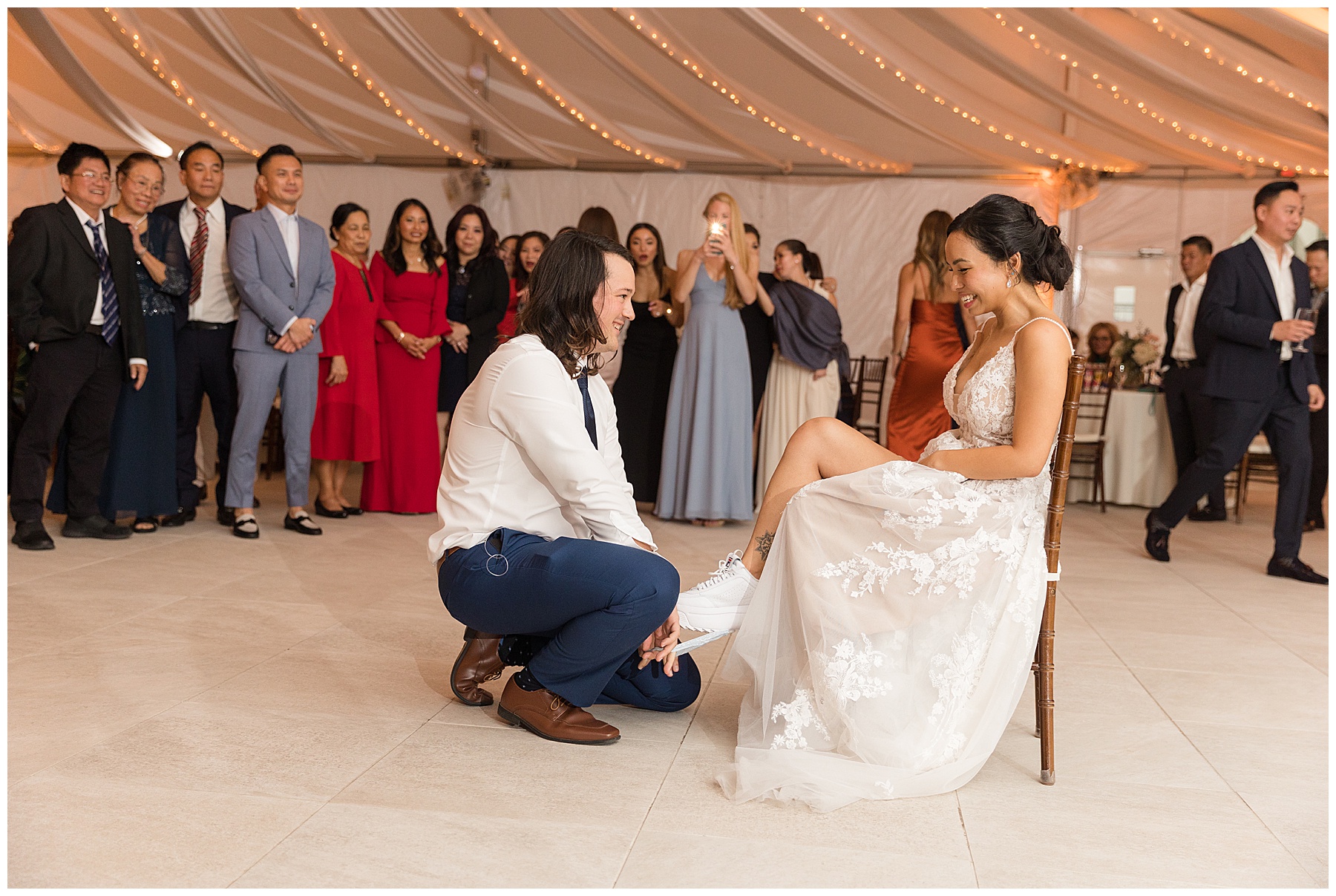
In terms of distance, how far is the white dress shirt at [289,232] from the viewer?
16.5ft

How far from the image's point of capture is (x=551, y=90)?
8242 mm

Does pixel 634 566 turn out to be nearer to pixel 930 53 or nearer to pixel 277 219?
pixel 277 219

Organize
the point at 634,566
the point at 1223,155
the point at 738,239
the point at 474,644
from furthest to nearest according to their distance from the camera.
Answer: the point at 1223,155 < the point at 738,239 < the point at 474,644 < the point at 634,566

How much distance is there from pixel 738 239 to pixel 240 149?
589 cm

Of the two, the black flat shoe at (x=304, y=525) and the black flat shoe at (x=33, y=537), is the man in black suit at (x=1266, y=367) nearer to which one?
the black flat shoe at (x=304, y=525)

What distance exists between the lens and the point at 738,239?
569cm

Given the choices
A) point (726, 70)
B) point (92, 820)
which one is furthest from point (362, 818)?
point (726, 70)

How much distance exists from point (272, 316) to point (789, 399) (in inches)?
110

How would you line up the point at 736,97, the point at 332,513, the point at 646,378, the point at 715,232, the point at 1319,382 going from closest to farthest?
the point at 715,232 < the point at 332,513 < the point at 646,378 < the point at 1319,382 < the point at 736,97

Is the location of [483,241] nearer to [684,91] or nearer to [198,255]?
[198,255]

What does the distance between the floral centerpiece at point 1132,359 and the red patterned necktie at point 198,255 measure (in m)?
5.61

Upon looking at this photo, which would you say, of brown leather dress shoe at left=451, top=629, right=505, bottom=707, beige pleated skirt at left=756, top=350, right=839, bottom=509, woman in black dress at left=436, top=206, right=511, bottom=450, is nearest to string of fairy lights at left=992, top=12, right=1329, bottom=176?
beige pleated skirt at left=756, top=350, right=839, bottom=509

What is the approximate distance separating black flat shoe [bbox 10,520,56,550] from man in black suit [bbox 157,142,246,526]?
679mm

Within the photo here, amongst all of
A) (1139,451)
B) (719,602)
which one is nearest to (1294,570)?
(1139,451)
